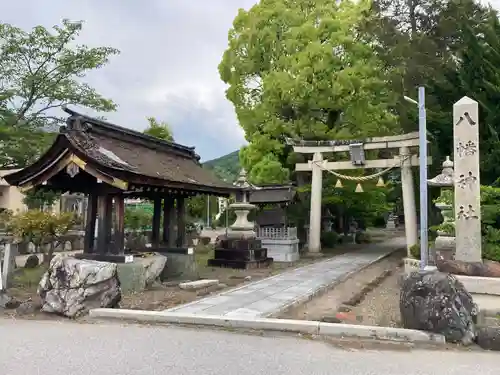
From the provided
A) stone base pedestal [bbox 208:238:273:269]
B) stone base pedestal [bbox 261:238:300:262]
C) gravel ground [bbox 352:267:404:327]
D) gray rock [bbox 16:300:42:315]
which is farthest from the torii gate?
gray rock [bbox 16:300:42:315]

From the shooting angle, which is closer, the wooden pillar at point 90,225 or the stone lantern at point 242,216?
the wooden pillar at point 90,225

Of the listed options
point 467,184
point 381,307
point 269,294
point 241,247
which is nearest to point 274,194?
point 241,247

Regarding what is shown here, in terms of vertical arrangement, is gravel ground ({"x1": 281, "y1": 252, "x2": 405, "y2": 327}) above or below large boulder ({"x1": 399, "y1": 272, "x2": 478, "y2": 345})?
below

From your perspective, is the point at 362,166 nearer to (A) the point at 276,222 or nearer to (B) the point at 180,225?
(A) the point at 276,222

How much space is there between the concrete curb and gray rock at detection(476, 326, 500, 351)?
56cm

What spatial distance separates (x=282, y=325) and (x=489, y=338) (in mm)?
3159

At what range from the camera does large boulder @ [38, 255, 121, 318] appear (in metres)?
8.27

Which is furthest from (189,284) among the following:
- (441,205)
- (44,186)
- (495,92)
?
(495,92)

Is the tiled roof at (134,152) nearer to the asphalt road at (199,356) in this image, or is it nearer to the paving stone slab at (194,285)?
the paving stone slab at (194,285)

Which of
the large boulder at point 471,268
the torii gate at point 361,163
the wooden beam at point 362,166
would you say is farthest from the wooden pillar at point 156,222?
the wooden beam at point 362,166

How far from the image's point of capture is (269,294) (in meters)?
10.4

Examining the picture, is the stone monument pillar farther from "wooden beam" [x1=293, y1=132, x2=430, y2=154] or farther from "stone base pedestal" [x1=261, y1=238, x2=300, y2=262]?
"stone base pedestal" [x1=261, y1=238, x2=300, y2=262]

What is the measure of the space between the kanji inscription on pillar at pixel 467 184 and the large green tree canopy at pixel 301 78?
10.5m

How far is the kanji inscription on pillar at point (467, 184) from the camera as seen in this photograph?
1020 centimetres
